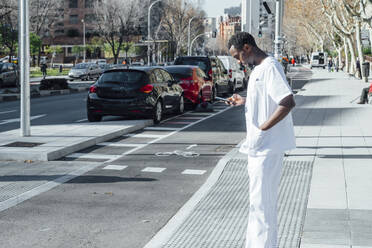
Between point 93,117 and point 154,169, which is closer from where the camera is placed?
point 154,169

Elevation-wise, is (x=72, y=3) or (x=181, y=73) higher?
(x=72, y=3)

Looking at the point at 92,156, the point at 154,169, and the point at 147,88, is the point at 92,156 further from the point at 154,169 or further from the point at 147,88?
the point at 147,88

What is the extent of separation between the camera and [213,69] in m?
26.5

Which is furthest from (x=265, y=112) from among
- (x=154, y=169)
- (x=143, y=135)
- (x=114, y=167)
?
(x=143, y=135)

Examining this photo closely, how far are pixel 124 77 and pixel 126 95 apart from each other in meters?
0.52

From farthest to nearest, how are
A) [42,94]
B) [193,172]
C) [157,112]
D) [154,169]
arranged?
1. [42,94]
2. [157,112]
3. [154,169]
4. [193,172]

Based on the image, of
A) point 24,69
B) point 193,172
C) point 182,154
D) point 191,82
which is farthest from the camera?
point 191,82

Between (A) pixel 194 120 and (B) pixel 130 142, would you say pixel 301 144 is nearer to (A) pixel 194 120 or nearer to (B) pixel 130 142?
(B) pixel 130 142

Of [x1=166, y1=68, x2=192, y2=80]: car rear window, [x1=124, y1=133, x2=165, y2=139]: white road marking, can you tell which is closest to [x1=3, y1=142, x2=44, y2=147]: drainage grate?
[x1=124, y1=133, x2=165, y2=139]: white road marking

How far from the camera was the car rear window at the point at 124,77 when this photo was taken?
16516 millimetres

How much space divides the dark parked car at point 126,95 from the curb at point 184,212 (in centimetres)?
650

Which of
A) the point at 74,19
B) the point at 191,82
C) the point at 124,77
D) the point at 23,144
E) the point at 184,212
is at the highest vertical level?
the point at 74,19

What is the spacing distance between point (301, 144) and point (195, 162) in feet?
8.58

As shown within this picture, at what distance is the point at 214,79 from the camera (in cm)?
2595
